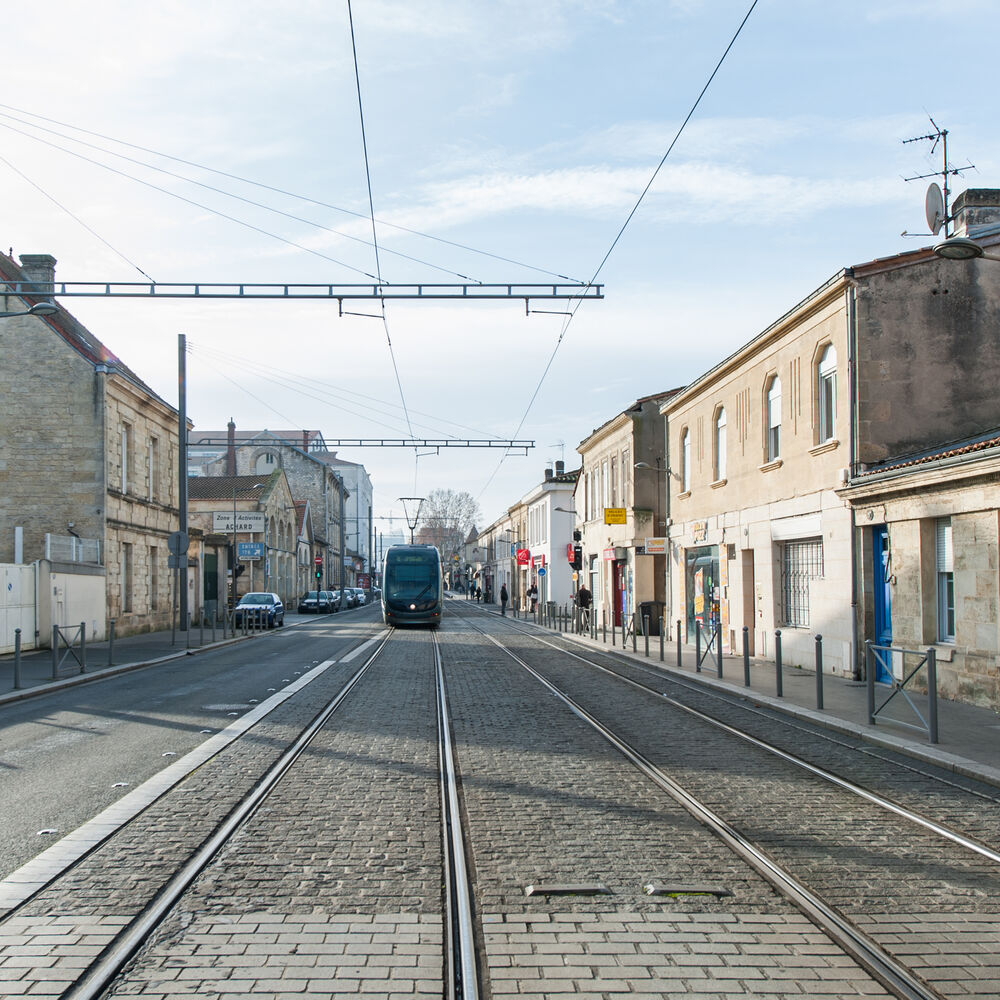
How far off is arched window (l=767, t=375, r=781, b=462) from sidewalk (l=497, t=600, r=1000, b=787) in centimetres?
483

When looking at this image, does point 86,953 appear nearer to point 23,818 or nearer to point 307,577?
point 23,818

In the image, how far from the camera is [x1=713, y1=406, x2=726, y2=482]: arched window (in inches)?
1008

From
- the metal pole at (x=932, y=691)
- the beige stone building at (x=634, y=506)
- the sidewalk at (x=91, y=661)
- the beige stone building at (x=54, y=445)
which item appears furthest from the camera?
the beige stone building at (x=634, y=506)

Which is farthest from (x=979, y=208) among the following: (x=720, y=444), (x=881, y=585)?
(x=720, y=444)

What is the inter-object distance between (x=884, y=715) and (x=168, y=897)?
9386 millimetres

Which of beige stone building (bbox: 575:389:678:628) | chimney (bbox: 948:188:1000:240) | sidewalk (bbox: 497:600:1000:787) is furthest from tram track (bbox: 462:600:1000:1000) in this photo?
beige stone building (bbox: 575:389:678:628)

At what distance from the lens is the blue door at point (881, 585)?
1680 cm

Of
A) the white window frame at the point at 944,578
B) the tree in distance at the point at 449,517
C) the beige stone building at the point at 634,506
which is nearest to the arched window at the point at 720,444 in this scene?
the beige stone building at the point at 634,506

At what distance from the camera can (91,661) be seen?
71.7 ft

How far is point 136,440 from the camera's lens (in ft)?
115

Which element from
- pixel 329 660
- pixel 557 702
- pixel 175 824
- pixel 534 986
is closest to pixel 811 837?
pixel 534 986

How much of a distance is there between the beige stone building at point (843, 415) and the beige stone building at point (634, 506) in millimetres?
9795

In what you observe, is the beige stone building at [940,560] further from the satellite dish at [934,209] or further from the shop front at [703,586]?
the shop front at [703,586]

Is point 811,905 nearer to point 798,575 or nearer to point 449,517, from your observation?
point 798,575
